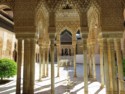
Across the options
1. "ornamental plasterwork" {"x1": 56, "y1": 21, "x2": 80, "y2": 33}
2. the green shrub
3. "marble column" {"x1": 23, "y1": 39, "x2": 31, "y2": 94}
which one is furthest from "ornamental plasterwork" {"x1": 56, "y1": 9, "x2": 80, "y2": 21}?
"marble column" {"x1": 23, "y1": 39, "x2": 31, "y2": 94}

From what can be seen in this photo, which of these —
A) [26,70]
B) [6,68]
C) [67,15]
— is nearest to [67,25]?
[67,15]

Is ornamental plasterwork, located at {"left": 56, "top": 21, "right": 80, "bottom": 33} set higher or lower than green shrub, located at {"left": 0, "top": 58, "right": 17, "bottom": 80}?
higher

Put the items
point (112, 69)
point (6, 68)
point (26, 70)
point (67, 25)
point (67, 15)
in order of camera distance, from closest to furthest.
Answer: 1. point (112, 69)
2. point (26, 70)
3. point (6, 68)
4. point (67, 15)
5. point (67, 25)

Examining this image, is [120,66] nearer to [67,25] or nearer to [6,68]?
[67,25]

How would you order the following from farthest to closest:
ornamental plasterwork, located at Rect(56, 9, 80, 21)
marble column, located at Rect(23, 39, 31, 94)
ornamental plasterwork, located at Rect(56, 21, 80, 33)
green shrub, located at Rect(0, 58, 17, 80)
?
ornamental plasterwork, located at Rect(56, 21, 80, 33), ornamental plasterwork, located at Rect(56, 9, 80, 21), green shrub, located at Rect(0, 58, 17, 80), marble column, located at Rect(23, 39, 31, 94)

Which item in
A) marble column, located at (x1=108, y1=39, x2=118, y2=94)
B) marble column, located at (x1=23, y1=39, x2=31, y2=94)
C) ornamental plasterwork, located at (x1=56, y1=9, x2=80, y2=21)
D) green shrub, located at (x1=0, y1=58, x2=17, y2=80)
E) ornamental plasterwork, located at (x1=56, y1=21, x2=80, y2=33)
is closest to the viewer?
marble column, located at (x1=108, y1=39, x2=118, y2=94)

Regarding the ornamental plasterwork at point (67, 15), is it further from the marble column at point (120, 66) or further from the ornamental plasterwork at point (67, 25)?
the marble column at point (120, 66)

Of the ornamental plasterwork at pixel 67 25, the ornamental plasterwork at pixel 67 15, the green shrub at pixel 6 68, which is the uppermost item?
the ornamental plasterwork at pixel 67 15

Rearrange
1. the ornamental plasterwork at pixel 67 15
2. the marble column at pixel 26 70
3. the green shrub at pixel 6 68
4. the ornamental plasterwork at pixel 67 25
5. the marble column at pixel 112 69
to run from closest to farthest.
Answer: the marble column at pixel 112 69 < the marble column at pixel 26 70 < the green shrub at pixel 6 68 < the ornamental plasterwork at pixel 67 15 < the ornamental plasterwork at pixel 67 25

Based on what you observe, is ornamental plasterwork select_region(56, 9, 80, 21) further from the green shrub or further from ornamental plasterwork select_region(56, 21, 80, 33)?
the green shrub

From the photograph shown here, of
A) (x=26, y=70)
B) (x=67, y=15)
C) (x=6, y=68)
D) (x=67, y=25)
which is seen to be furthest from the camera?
(x=67, y=25)

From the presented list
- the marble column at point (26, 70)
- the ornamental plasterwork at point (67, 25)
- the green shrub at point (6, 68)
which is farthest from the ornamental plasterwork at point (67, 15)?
the marble column at point (26, 70)

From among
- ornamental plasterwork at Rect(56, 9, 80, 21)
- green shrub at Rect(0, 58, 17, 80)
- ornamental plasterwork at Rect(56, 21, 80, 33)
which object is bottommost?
green shrub at Rect(0, 58, 17, 80)

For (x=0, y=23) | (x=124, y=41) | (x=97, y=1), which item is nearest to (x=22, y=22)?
(x=97, y=1)
